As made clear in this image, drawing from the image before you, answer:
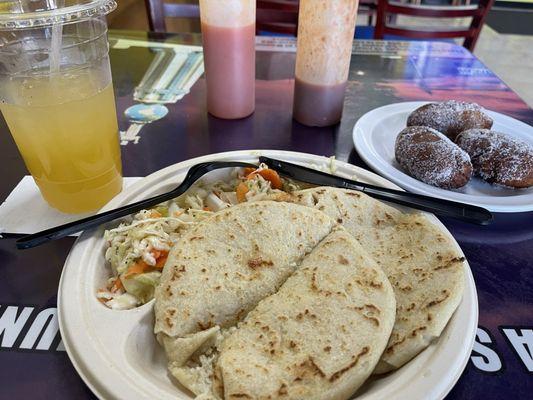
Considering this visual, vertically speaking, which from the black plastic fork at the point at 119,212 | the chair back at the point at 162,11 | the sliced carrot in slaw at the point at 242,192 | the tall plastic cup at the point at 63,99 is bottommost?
the sliced carrot in slaw at the point at 242,192

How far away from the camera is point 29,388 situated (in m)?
0.91

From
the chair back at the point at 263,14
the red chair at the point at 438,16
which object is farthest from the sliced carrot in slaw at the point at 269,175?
the red chair at the point at 438,16

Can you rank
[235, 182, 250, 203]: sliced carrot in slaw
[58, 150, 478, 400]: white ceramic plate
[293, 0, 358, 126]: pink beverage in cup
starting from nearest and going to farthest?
[58, 150, 478, 400]: white ceramic plate
[235, 182, 250, 203]: sliced carrot in slaw
[293, 0, 358, 126]: pink beverage in cup

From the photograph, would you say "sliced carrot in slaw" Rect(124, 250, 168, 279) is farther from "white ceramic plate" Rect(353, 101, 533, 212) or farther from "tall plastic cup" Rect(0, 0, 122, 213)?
"white ceramic plate" Rect(353, 101, 533, 212)

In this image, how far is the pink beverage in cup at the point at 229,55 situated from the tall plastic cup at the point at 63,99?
588 mm

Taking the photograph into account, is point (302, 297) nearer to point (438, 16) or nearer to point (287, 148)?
point (287, 148)

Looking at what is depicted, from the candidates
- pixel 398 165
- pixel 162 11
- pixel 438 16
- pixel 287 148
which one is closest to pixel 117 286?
pixel 287 148

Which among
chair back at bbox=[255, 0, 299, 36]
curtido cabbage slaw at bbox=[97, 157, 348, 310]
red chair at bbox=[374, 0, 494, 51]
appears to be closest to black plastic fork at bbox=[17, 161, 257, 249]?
curtido cabbage slaw at bbox=[97, 157, 348, 310]

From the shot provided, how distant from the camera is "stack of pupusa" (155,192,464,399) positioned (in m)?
0.86

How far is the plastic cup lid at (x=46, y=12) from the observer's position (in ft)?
3.49

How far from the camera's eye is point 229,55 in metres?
1.87

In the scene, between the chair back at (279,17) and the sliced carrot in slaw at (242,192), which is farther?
the chair back at (279,17)

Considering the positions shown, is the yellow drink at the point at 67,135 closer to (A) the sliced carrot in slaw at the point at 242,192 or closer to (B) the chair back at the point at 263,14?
(A) the sliced carrot in slaw at the point at 242,192

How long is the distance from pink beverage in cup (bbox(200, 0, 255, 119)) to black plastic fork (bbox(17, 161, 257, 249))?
620 millimetres
